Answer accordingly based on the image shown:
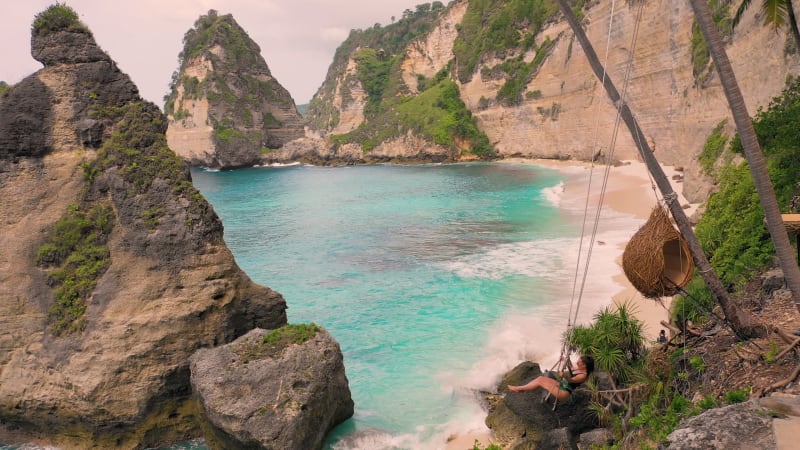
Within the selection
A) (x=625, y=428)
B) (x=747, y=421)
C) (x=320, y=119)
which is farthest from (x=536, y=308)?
(x=320, y=119)

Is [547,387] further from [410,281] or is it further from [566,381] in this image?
[410,281]

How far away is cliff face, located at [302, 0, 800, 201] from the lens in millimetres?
23605

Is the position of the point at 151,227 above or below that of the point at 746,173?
below

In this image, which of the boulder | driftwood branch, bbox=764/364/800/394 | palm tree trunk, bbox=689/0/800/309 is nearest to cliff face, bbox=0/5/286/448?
the boulder

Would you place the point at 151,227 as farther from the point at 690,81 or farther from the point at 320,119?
the point at 320,119

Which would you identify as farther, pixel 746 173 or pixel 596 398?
pixel 746 173

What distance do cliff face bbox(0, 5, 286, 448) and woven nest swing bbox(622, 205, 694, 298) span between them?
24.6ft

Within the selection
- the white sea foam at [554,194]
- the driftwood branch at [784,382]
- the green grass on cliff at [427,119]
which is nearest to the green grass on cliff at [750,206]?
the driftwood branch at [784,382]

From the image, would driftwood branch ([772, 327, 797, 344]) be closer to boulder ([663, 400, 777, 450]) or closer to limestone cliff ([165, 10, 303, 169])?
boulder ([663, 400, 777, 450])

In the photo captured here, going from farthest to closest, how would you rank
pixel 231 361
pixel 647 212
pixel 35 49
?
pixel 647 212 < pixel 35 49 < pixel 231 361

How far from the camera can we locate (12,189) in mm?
10516

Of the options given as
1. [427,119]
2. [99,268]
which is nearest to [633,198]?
[99,268]

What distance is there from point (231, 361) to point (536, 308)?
31.7 feet

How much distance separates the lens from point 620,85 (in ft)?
161
